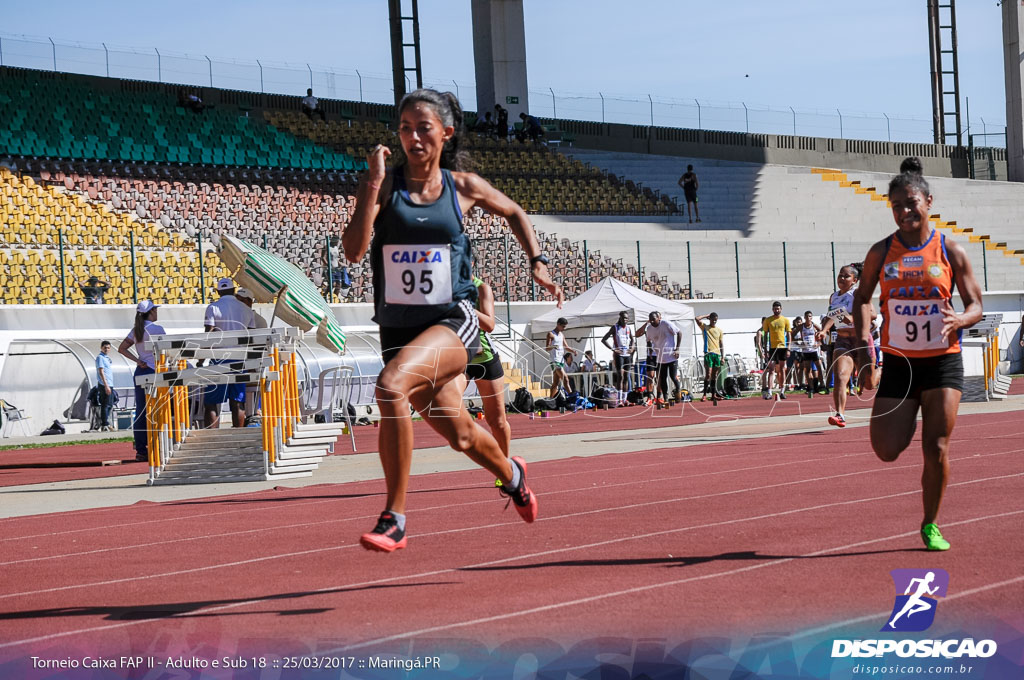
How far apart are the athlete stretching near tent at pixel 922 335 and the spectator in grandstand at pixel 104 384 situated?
695 inches

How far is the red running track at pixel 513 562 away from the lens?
15.3ft

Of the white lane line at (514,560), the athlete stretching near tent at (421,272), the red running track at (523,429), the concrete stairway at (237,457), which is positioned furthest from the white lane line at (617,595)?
the red running track at (523,429)

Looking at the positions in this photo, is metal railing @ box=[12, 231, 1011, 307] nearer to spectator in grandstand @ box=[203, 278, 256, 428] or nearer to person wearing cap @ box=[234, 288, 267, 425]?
person wearing cap @ box=[234, 288, 267, 425]

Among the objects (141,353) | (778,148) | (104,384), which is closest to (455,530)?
(141,353)

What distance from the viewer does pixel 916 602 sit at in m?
4.66

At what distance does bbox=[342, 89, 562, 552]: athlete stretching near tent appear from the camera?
548 cm

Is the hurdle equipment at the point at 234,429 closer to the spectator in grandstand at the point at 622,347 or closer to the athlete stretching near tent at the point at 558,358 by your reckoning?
the athlete stretching near tent at the point at 558,358

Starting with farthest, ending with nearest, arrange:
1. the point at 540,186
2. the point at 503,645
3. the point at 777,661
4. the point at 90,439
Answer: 1. the point at 540,186
2. the point at 90,439
3. the point at 503,645
4. the point at 777,661

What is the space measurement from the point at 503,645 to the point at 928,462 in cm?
272

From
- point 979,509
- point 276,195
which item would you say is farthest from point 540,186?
point 979,509

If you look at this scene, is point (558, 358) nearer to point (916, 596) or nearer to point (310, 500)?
point (310, 500)

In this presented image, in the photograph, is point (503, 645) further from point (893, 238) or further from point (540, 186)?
point (540, 186)

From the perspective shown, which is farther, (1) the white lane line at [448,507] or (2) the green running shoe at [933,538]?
(1) the white lane line at [448,507]

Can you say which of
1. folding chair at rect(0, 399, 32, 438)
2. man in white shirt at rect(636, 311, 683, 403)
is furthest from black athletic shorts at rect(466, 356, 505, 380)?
folding chair at rect(0, 399, 32, 438)
